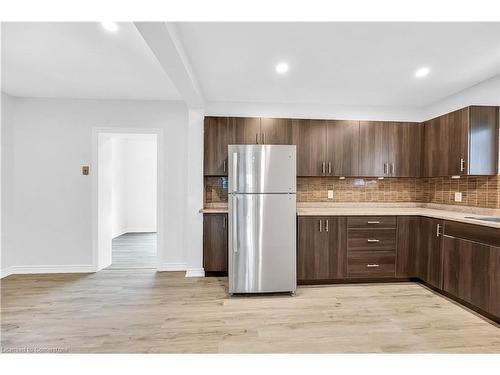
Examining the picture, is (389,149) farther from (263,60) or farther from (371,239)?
(263,60)

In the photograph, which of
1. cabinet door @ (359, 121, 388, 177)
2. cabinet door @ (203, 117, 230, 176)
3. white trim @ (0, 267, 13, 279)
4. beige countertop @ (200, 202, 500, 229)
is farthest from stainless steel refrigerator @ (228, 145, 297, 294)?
white trim @ (0, 267, 13, 279)

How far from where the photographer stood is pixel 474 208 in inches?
122

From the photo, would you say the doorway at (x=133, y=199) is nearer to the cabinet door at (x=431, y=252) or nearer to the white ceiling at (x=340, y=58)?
the white ceiling at (x=340, y=58)

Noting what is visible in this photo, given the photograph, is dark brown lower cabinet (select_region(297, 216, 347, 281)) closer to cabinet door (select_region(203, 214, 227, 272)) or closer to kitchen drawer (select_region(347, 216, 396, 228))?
kitchen drawer (select_region(347, 216, 396, 228))

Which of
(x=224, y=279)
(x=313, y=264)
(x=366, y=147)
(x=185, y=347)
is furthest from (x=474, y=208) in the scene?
(x=185, y=347)

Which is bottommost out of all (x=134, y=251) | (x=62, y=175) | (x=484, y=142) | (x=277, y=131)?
(x=134, y=251)

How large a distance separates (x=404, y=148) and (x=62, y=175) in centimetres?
475

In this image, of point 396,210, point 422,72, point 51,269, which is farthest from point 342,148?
point 51,269

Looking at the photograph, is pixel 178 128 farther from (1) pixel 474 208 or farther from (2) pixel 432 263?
(1) pixel 474 208

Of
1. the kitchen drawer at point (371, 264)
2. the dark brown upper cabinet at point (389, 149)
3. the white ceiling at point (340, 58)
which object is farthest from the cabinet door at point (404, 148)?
the kitchen drawer at point (371, 264)

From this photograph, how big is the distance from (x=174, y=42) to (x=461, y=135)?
308 centimetres

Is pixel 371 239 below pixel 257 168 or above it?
below

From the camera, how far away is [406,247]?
10.8 feet

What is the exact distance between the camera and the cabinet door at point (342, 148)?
144 inches
